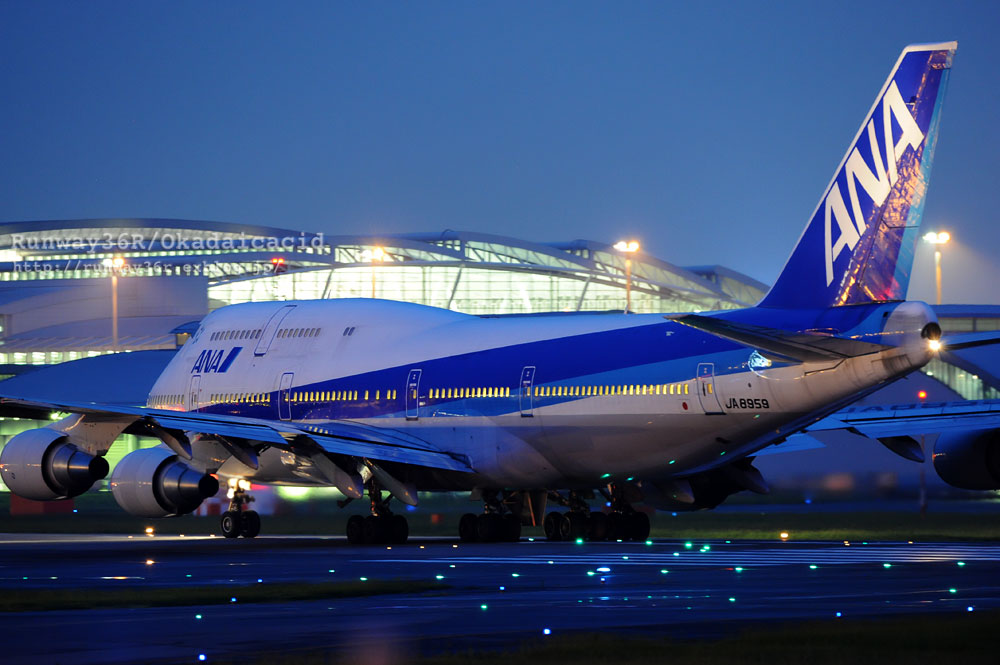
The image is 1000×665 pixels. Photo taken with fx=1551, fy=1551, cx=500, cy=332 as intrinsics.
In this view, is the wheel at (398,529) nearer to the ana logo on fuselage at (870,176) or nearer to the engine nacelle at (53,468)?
the engine nacelle at (53,468)

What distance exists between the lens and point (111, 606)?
637 inches

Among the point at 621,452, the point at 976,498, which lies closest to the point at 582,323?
the point at 621,452

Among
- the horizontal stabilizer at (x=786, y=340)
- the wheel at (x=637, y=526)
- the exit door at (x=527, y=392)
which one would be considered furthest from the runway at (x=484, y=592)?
the horizontal stabilizer at (x=786, y=340)

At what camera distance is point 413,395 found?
98.3 ft

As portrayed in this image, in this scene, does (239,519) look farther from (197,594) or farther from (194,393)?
(197,594)

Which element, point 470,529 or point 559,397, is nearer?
point 559,397

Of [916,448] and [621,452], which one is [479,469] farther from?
[916,448]

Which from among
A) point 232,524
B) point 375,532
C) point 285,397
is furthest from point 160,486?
point 375,532

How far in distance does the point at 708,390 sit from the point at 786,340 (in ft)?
9.07

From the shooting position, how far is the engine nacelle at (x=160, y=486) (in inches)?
1145

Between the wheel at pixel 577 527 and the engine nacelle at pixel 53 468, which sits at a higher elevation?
the engine nacelle at pixel 53 468

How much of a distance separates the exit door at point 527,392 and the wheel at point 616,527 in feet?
9.38

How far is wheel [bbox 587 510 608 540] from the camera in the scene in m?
28.9

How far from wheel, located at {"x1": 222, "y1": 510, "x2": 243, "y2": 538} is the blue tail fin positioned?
1426 centimetres
